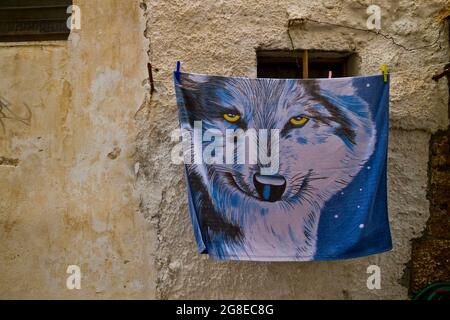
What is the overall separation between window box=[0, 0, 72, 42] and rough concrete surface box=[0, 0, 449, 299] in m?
0.14

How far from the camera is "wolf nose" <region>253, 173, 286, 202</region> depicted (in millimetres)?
2611

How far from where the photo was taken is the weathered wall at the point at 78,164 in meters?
2.87

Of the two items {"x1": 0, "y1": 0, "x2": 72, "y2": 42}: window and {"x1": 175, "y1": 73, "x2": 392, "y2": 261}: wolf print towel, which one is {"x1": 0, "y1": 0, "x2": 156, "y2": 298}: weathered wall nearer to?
{"x1": 0, "y1": 0, "x2": 72, "y2": 42}: window

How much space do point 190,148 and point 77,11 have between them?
1.29 metres

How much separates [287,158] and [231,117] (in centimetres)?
42

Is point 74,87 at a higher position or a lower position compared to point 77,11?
lower

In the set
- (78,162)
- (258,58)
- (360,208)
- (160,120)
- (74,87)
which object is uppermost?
(258,58)

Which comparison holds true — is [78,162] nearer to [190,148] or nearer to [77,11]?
[190,148]

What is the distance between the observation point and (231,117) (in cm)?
260

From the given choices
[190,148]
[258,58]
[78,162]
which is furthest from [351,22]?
[78,162]

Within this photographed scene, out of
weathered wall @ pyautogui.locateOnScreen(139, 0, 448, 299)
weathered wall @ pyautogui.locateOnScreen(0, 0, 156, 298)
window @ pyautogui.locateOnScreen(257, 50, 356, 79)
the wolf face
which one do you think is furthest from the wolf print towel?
weathered wall @ pyautogui.locateOnScreen(0, 0, 156, 298)

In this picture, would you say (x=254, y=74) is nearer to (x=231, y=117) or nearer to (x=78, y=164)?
(x=231, y=117)
